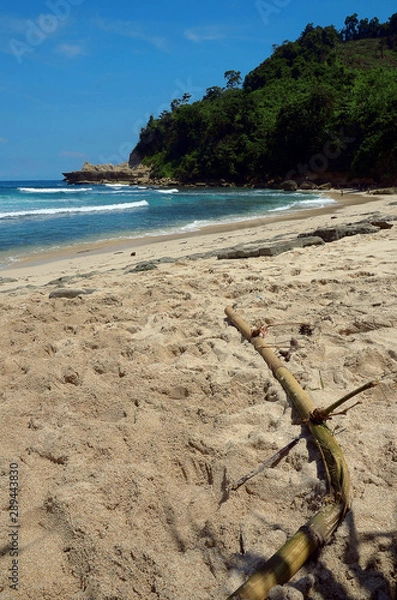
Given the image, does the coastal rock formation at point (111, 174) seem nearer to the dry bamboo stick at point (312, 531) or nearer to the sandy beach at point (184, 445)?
the sandy beach at point (184, 445)

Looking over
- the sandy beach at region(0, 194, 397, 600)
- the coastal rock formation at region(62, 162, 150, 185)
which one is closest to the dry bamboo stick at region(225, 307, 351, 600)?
the sandy beach at region(0, 194, 397, 600)

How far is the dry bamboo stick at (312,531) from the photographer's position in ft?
4.18

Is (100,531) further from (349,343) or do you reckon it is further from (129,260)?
(129,260)

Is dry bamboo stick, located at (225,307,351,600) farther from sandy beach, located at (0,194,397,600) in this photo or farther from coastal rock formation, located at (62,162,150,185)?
coastal rock formation, located at (62,162,150,185)

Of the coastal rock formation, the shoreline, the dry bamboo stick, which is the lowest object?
the shoreline

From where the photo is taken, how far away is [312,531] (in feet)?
4.57

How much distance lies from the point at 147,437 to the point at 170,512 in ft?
1.38

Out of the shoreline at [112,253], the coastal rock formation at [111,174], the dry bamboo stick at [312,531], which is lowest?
the shoreline at [112,253]

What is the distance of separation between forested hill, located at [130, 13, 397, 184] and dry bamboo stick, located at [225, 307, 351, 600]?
31652mm

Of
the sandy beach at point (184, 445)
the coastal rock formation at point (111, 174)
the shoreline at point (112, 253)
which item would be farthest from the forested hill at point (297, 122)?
the sandy beach at point (184, 445)

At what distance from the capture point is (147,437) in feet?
6.50

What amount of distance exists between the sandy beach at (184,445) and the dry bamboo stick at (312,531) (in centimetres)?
3

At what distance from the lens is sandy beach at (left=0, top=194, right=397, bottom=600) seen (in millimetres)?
1408

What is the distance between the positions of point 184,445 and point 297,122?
143 feet
